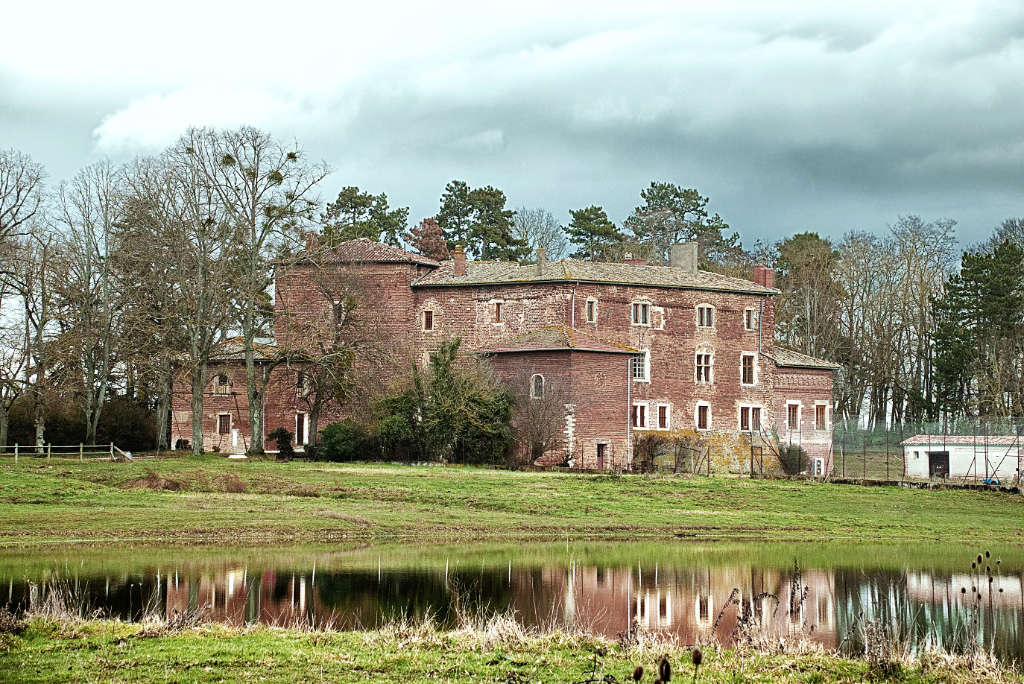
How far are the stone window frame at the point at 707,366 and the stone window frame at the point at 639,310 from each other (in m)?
3.27

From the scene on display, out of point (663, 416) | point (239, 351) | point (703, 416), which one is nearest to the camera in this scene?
point (239, 351)

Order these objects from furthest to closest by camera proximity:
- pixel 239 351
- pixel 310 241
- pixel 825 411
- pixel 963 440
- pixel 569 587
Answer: pixel 825 411, pixel 239 351, pixel 310 241, pixel 963 440, pixel 569 587

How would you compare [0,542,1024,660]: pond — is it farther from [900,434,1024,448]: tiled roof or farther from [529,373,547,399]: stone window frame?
[529,373,547,399]: stone window frame

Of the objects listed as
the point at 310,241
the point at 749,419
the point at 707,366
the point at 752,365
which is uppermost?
the point at 310,241

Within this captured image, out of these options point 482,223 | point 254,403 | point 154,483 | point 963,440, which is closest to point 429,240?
point 482,223

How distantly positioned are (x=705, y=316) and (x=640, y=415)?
6.94 meters

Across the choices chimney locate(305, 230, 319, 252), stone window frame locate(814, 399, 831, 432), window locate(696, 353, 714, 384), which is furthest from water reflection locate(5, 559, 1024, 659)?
stone window frame locate(814, 399, 831, 432)

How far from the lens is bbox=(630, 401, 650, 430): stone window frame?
60062 mm

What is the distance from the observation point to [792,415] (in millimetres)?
A: 66188

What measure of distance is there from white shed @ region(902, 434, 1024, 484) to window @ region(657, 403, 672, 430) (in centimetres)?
1134

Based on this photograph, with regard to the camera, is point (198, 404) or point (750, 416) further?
point (750, 416)

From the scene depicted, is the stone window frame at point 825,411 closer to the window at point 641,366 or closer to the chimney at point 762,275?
the chimney at point 762,275

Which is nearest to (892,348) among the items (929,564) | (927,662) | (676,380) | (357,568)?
(676,380)

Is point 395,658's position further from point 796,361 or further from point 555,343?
point 796,361
